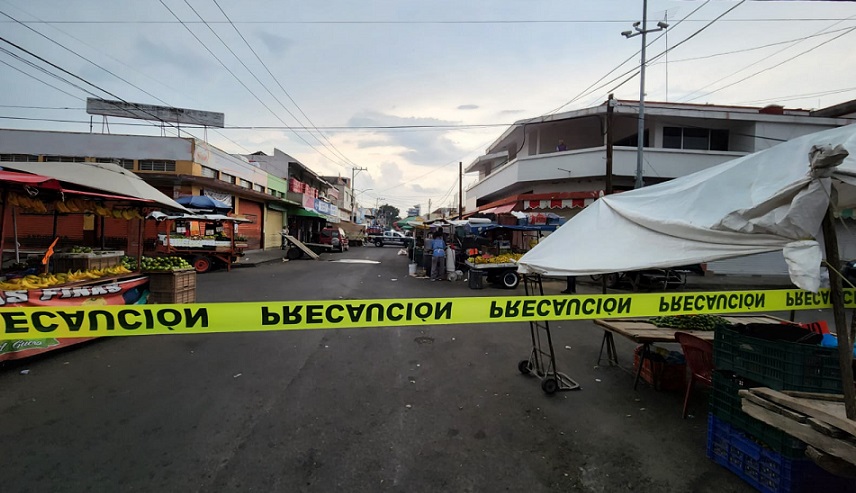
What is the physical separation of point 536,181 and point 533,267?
55.5 ft

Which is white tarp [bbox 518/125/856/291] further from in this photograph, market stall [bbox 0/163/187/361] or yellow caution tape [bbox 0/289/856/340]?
market stall [bbox 0/163/187/361]

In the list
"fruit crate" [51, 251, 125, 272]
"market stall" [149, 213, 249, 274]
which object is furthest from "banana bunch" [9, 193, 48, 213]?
"market stall" [149, 213, 249, 274]

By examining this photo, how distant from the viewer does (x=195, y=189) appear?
19.3 meters

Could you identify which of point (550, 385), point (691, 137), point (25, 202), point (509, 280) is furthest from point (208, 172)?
point (691, 137)

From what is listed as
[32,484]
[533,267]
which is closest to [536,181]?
[533,267]

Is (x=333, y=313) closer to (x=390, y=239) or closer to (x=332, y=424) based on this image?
(x=332, y=424)

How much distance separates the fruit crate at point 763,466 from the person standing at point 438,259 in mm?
11086

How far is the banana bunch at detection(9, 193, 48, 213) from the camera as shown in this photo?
527 cm

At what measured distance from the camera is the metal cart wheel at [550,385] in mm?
4222

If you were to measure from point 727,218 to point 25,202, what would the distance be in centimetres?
892

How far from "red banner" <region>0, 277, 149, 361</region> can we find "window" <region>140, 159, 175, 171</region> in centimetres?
1591

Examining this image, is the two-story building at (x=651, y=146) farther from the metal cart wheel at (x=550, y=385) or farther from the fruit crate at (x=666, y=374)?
the metal cart wheel at (x=550, y=385)

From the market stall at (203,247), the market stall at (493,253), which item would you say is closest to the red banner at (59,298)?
the market stall at (203,247)

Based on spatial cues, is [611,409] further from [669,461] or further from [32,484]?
[32,484]
